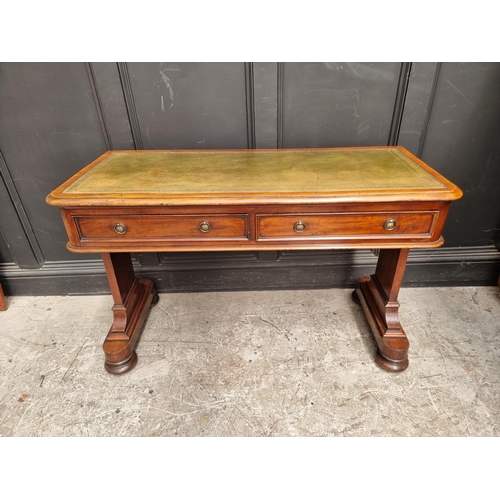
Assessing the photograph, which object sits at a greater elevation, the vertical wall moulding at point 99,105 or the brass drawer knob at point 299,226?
the vertical wall moulding at point 99,105

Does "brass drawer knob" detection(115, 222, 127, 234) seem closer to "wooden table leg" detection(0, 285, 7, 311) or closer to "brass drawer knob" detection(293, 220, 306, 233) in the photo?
"brass drawer knob" detection(293, 220, 306, 233)

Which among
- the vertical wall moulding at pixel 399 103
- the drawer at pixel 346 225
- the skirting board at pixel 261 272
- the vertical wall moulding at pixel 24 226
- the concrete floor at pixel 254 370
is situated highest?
the vertical wall moulding at pixel 399 103

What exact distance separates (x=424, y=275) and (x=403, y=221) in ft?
3.80

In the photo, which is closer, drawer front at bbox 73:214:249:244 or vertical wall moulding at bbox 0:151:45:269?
drawer front at bbox 73:214:249:244

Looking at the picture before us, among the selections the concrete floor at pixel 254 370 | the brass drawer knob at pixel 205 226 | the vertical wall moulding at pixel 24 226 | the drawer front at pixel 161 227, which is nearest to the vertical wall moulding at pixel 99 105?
the vertical wall moulding at pixel 24 226

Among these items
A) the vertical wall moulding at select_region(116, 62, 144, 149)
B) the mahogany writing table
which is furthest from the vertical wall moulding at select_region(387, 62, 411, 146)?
the vertical wall moulding at select_region(116, 62, 144, 149)

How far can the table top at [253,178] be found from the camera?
1.39 meters

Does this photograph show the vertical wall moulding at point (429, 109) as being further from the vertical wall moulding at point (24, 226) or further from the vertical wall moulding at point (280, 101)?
the vertical wall moulding at point (24, 226)

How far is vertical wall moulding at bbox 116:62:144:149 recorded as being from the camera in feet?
6.10

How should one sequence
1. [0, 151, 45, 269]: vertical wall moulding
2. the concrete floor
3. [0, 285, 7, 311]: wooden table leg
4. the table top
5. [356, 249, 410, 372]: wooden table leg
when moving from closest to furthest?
the table top → the concrete floor → [356, 249, 410, 372]: wooden table leg → [0, 151, 45, 269]: vertical wall moulding → [0, 285, 7, 311]: wooden table leg

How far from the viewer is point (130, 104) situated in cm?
194

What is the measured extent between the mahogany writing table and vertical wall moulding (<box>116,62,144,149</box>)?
36cm

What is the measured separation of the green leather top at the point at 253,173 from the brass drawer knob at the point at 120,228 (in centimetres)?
14

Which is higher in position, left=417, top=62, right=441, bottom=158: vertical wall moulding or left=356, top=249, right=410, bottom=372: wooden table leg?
left=417, top=62, right=441, bottom=158: vertical wall moulding
